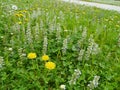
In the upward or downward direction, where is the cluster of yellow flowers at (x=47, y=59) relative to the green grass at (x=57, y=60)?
upward

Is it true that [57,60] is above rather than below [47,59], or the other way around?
below

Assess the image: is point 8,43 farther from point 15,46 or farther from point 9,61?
point 9,61

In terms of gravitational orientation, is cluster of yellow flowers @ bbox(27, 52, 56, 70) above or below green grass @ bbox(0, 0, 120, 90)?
above

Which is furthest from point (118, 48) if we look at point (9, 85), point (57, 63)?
point (9, 85)

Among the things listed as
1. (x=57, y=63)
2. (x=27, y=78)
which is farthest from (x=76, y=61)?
(x=27, y=78)

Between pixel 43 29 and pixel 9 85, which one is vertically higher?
pixel 43 29

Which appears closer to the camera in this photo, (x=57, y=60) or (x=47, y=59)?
(x=47, y=59)

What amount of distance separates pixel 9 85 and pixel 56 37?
50.8 inches

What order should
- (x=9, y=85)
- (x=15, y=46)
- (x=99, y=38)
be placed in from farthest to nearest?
(x=99, y=38)
(x=15, y=46)
(x=9, y=85)

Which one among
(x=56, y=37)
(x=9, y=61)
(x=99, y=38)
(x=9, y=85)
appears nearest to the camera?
(x=9, y=85)

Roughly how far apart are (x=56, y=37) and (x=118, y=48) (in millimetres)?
1029

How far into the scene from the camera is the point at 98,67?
3.77m

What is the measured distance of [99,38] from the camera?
185 inches

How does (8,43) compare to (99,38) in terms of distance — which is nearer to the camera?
(8,43)
